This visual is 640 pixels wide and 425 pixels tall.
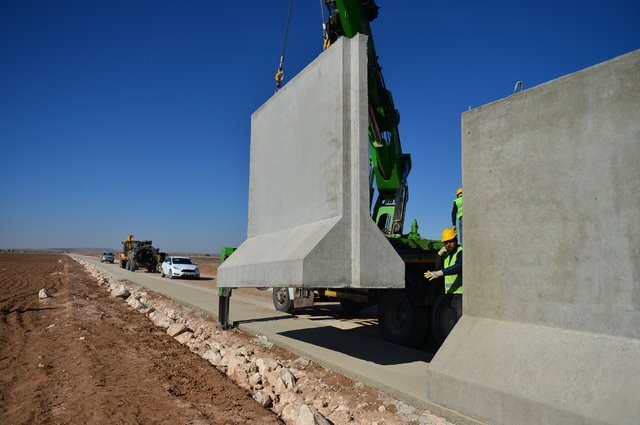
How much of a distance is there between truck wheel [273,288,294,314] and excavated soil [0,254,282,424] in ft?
9.92

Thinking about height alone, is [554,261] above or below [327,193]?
below

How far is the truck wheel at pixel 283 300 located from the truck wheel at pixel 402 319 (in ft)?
10.3

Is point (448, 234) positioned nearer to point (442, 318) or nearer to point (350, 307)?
point (442, 318)

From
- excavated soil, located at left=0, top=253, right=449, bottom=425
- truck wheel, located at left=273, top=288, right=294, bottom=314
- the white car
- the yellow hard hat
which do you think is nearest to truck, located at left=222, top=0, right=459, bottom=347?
truck wheel, located at left=273, top=288, right=294, bottom=314

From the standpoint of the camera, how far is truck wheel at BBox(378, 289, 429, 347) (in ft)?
24.0

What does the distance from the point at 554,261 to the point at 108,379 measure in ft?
17.2

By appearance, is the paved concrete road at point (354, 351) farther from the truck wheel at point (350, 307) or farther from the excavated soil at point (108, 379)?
the excavated soil at point (108, 379)

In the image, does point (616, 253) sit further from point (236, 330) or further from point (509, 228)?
point (236, 330)

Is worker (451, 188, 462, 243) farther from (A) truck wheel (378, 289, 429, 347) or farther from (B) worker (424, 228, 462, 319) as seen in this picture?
(A) truck wheel (378, 289, 429, 347)

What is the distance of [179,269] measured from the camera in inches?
1059

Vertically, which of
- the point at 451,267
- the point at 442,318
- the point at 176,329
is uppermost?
the point at 451,267

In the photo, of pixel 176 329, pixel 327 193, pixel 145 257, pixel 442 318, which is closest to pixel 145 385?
pixel 327 193

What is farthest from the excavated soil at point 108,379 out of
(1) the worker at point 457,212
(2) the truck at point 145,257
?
(2) the truck at point 145,257

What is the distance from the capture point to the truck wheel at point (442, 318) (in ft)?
22.5
